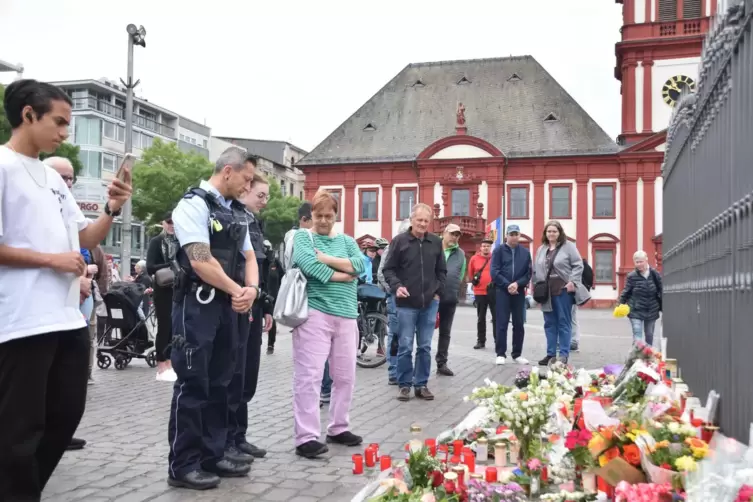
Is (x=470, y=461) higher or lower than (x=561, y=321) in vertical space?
lower

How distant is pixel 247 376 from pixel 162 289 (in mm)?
3941

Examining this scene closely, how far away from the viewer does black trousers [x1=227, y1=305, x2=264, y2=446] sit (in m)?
5.58

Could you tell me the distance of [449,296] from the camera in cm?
1040

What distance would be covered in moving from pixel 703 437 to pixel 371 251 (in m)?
11.0

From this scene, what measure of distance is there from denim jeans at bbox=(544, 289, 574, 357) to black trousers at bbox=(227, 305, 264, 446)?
5646 mm

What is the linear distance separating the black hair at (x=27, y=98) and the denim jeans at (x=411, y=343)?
5.30 m

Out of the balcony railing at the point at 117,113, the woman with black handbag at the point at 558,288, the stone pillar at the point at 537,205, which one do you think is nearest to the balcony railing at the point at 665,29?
the stone pillar at the point at 537,205

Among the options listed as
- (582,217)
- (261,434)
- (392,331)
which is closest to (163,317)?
(392,331)

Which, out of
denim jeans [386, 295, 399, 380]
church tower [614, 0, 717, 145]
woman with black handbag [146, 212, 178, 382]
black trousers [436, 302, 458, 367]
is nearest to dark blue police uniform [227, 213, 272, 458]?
woman with black handbag [146, 212, 178, 382]

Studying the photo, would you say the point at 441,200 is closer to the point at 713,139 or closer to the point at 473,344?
the point at 473,344

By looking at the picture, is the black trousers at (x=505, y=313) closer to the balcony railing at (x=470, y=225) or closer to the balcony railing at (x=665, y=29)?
the balcony railing at (x=470, y=225)

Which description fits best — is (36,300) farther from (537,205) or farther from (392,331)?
(537,205)

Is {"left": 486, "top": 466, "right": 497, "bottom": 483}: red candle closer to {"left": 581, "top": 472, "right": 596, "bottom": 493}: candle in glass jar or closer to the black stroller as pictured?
{"left": 581, "top": 472, "right": 596, "bottom": 493}: candle in glass jar

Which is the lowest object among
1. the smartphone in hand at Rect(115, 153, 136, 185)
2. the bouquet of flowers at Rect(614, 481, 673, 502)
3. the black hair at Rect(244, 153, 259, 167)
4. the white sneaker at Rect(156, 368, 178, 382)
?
the white sneaker at Rect(156, 368, 178, 382)
